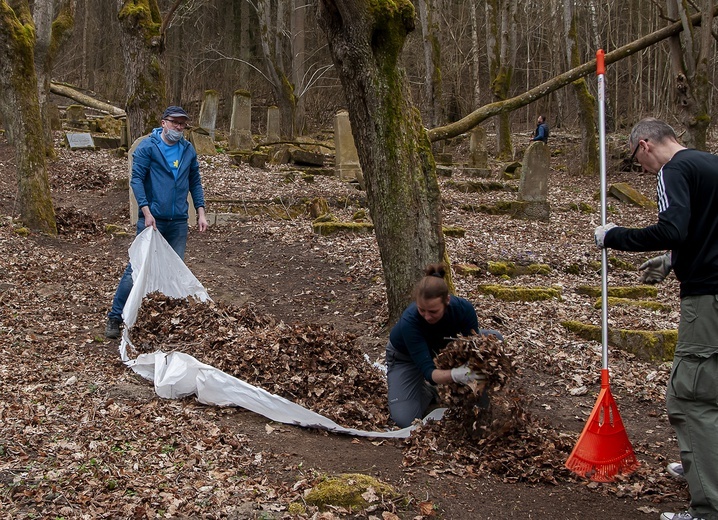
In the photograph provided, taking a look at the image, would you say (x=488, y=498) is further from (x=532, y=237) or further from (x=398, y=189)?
(x=532, y=237)

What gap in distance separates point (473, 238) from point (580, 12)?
24.5m

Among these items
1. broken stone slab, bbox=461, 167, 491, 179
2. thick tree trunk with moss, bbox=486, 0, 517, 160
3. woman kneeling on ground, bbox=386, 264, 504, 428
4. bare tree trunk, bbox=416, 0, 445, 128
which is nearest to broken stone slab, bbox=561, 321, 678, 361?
woman kneeling on ground, bbox=386, 264, 504, 428

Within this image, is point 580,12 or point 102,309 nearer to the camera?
point 102,309

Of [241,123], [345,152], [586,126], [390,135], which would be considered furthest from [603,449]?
[586,126]

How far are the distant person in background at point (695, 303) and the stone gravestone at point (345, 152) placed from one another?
13.0 metres

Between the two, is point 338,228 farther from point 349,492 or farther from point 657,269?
point 349,492

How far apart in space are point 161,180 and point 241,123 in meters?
13.4

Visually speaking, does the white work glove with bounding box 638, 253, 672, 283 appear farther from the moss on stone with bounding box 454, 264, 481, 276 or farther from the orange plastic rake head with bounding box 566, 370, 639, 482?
the moss on stone with bounding box 454, 264, 481, 276

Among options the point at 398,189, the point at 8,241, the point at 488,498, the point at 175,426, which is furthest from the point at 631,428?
the point at 8,241

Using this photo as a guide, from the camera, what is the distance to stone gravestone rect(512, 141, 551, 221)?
13594 millimetres

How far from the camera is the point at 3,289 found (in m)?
8.01

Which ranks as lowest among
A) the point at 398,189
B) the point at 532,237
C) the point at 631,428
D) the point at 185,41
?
the point at 631,428

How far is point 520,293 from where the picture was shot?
26.7ft

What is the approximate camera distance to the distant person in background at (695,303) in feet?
11.5
